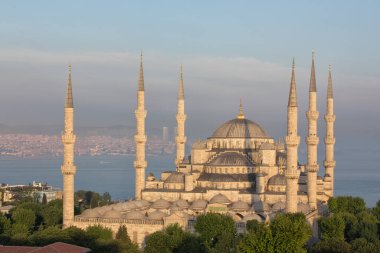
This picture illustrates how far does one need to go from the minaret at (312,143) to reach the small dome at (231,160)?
4051mm

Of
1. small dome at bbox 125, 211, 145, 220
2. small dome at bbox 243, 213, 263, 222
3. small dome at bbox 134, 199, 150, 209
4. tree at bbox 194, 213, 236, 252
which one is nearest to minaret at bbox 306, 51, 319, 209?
small dome at bbox 243, 213, 263, 222

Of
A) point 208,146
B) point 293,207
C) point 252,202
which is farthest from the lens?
point 208,146

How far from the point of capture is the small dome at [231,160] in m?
46.8

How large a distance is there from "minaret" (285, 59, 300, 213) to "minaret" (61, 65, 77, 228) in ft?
38.6

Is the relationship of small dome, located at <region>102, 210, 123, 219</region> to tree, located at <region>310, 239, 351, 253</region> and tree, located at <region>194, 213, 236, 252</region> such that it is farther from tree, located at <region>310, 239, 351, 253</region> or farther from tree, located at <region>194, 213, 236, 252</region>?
tree, located at <region>310, 239, 351, 253</region>

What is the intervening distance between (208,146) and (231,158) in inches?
154

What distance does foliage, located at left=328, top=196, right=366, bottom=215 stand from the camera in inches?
1833

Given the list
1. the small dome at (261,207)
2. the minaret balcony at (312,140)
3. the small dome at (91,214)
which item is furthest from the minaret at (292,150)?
the small dome at (91,214)

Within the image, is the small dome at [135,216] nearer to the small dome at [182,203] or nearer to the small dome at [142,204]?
the small dome at [142,204]

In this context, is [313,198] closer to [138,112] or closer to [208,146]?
[208,146]

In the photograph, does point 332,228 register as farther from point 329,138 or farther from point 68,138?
point 68,138

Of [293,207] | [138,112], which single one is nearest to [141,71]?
[138,112]

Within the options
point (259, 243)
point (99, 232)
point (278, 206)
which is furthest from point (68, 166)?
point (259, 243)

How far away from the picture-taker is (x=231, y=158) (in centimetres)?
4719
